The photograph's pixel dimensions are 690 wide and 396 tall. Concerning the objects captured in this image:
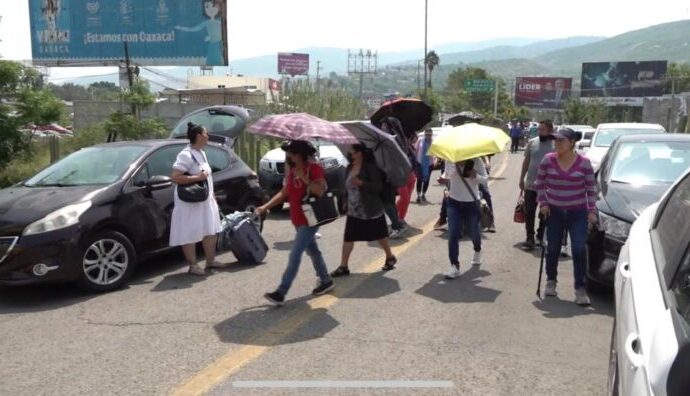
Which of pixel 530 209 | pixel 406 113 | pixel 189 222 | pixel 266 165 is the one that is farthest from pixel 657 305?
pixel 266 165

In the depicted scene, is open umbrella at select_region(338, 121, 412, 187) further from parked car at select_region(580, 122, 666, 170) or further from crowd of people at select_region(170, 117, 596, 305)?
parked car at select_region(580, 122, 666, 170)

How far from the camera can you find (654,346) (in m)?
2.13

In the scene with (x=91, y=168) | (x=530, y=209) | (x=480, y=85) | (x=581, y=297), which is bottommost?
(x=581, y=297)

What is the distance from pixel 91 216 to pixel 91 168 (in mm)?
1155

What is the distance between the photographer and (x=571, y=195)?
6215mm

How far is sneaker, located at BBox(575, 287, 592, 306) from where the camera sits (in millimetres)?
6219

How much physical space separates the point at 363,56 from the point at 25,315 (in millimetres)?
99682

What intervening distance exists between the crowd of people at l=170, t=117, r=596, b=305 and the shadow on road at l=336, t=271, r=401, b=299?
18 cm

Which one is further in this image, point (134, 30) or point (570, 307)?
point (134, 30)

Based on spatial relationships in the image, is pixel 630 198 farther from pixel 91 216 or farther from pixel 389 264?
pixel 91 216

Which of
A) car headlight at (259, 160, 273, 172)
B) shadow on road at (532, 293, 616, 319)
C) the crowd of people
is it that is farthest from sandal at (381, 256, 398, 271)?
car headlight at (259, 160, 273, 172)

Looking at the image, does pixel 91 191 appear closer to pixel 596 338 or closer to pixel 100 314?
pixel 100 314

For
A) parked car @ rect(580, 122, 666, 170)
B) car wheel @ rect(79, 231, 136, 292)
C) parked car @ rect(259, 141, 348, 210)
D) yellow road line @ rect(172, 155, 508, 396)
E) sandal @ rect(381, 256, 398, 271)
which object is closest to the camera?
yellow road line @ rect(172, 155, 508, 396)

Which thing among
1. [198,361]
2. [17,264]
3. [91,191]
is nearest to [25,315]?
[17,264]
